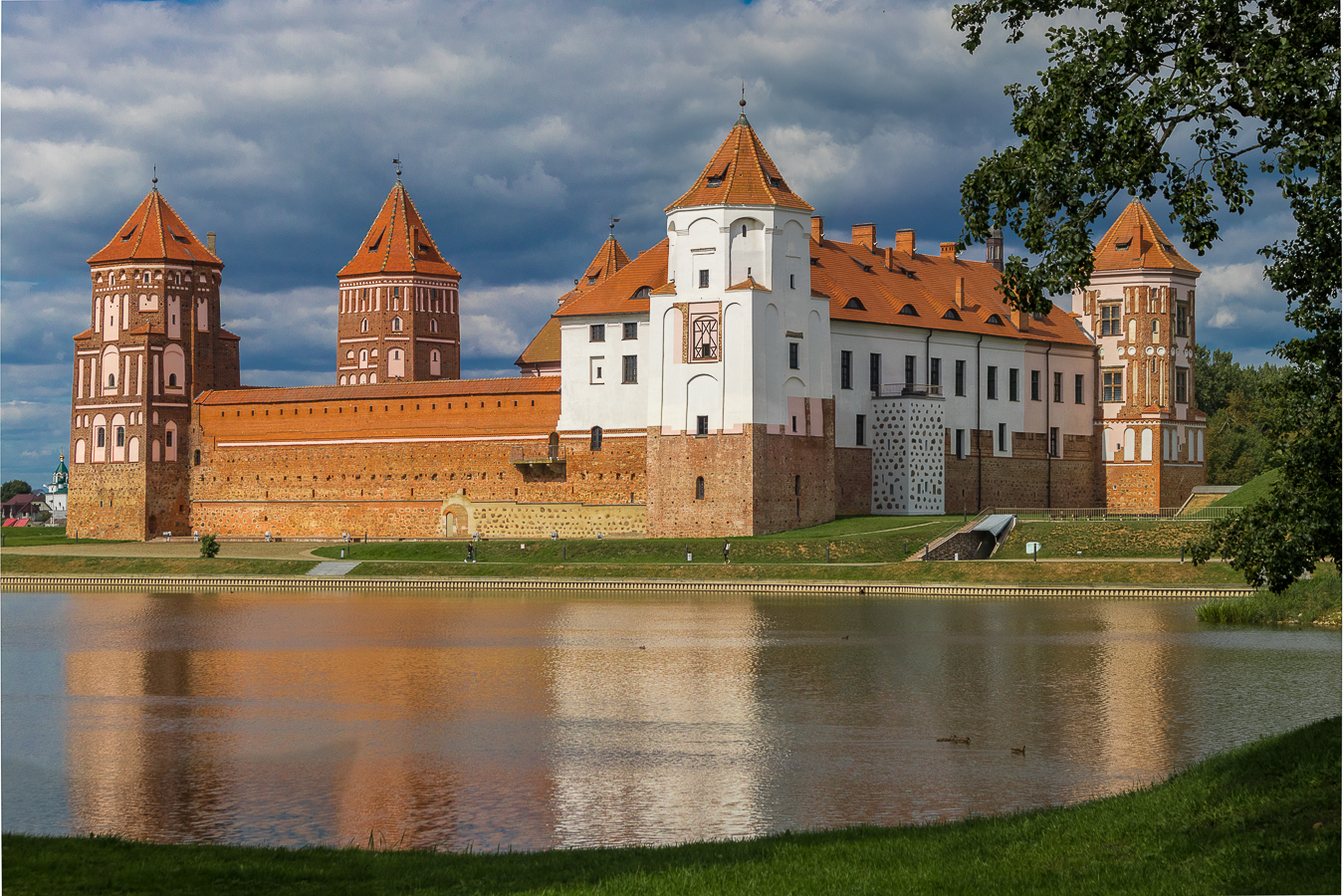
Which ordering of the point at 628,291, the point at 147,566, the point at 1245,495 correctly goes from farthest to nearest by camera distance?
the point at 628,291 < the point at 1245,495 < the point at 147,566

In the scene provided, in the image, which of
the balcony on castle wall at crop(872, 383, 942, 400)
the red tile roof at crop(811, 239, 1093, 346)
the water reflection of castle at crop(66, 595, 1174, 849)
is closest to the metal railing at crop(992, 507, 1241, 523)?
the balcony on castle wall at crop(872, 383, 942, 400)

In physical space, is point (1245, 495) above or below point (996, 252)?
below

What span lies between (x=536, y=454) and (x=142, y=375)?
20.4 metres

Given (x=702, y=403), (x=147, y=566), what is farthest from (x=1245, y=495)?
(x=147, y=566)

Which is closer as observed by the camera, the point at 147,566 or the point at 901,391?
the point at 147,566

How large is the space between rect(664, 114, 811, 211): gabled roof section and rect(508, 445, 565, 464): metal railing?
1043 centimetres

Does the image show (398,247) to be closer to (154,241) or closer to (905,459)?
(154,241)

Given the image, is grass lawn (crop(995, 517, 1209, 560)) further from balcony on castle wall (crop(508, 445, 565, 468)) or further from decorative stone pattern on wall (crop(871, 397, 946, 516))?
balcony on castle wall (crop(508, 445, 565, 468))

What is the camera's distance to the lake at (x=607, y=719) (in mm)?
14555

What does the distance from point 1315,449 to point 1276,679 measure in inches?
522

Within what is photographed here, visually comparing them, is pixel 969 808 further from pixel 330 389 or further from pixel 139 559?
pixel 330 389

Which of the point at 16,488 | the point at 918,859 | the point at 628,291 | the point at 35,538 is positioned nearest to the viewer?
the point at 918,859

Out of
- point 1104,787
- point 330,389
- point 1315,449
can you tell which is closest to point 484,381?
point 330,389

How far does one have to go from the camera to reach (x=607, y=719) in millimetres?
20328
